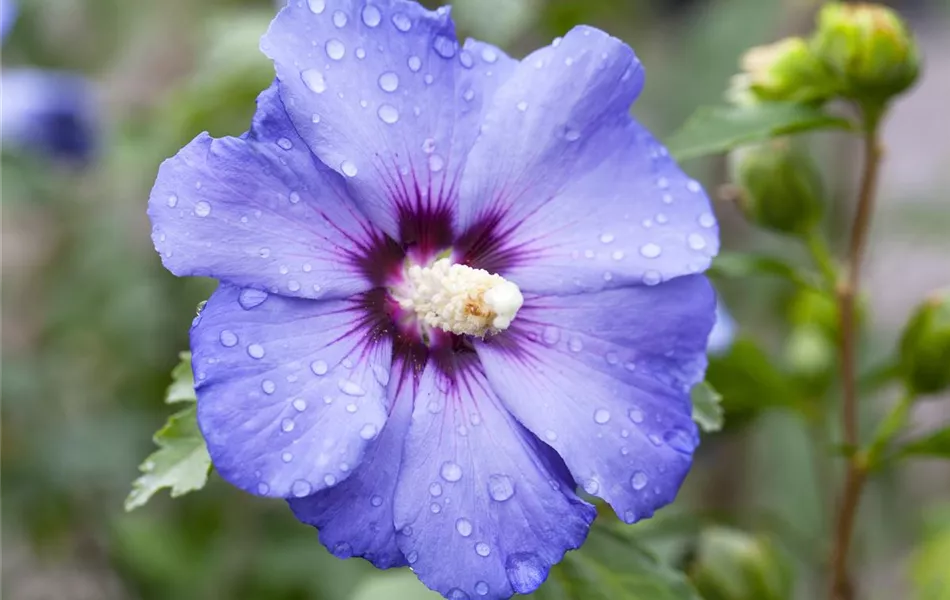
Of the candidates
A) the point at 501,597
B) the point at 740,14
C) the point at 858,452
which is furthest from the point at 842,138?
the point at 501,597

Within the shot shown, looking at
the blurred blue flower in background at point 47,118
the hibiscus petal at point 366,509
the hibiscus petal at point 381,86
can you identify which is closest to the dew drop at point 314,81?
the hibiscus petal at point 381,86

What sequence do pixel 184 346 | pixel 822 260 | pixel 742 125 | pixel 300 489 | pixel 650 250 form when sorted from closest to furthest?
pixel 300 489 → pixel 650 250 → pixel 742 125 → pixel 822 260 → pixel 184 346

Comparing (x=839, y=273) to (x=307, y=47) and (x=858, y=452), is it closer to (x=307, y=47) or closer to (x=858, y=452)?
(x=858, y=452)

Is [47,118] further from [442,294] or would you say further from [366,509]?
[366,509]

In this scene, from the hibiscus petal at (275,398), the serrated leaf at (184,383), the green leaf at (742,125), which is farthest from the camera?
the green leaf at (742,125)

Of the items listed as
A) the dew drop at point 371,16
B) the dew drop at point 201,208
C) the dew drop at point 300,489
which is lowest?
the dew drop at point 300,489

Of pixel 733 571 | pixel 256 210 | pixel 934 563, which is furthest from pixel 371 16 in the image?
pixel 934 563

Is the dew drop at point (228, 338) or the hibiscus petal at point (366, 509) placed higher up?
the dew drop at point (228, 338)

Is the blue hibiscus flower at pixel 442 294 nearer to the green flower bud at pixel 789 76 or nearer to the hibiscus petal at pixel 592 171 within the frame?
the hibiscus petal at pixel 592 171
